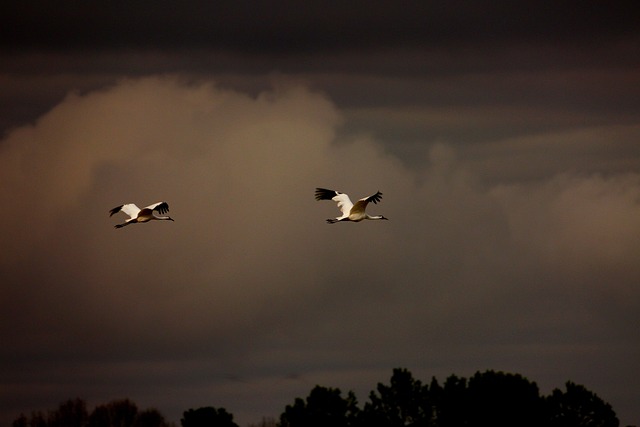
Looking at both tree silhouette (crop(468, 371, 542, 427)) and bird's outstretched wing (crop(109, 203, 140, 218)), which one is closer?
bird's outstretched wing (crop(109, 203, 140, 218))

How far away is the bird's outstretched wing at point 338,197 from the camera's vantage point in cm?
13025

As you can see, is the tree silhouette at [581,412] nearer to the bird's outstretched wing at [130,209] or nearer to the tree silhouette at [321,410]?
the tree silhouette at [321,410]

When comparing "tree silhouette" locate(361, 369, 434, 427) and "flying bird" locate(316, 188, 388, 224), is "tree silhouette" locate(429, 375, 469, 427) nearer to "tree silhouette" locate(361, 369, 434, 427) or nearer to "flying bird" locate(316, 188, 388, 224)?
"tree silhouette" locate(361, 369, 434, 427)

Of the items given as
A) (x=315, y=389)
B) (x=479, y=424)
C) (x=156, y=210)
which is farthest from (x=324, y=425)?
(x=156, y=210)

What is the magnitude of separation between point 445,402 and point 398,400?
5.26 m

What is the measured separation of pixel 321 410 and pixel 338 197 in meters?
61.2

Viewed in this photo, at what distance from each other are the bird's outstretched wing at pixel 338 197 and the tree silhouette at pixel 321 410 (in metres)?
60.8

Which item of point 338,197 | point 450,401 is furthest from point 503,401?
point 338,197

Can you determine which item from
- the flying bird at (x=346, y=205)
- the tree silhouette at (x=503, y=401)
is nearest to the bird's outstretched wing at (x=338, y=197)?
the flying bird at (x=346, y=205)

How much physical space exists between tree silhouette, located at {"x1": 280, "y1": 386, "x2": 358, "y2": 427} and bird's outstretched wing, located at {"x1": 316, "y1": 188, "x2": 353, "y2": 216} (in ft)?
200

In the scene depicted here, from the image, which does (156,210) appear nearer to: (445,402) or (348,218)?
(348,218)

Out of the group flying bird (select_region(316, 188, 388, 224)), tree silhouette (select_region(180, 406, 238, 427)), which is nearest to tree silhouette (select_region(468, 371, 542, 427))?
tree silhouette (select_region(180, 406, 238, 427))

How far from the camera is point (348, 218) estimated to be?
12950cm

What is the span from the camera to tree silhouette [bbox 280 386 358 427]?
7475 inches
